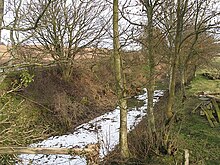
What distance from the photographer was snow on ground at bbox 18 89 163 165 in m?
8.32

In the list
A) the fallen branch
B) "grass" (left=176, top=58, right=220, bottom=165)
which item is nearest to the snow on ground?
"grass" (left=176, top=58, right=220, bottom=165)

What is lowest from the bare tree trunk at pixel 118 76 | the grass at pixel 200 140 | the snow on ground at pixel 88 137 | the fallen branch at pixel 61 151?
the snow on ground at pixel 88 137

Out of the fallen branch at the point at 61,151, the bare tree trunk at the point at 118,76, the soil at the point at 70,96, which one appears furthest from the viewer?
the soil at the point at 70,96

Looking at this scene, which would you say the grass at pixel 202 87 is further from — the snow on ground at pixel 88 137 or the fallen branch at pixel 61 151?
the fallen branch at pixel 61 151

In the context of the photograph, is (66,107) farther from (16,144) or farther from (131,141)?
(16,144)

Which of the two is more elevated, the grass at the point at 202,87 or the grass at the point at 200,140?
the grass at the point at 202,87

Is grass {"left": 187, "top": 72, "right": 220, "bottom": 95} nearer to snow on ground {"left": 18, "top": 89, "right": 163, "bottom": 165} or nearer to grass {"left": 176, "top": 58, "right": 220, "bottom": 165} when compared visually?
snow on ground {"left": 18, "top": 89, "right": 163, "bottom": 165}

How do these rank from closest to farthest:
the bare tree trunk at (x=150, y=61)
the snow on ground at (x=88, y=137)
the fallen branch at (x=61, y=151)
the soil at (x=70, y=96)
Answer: the fallen branch at (x=61, y=151) → the bare tree trunk at (x=150, y=61) → the snow on ground at (x=88, y=137) → the soil at (x=70, y=96)

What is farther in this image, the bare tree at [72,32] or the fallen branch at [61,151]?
the bare tree at [72,32]

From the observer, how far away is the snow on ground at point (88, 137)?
832cm

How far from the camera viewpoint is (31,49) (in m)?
15.1

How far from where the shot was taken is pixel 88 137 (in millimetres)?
11227

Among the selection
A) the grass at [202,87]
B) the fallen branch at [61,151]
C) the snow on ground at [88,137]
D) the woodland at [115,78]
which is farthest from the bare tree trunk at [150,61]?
the grass at [202,87]

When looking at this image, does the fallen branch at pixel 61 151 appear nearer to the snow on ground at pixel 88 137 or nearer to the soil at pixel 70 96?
the snow on ground at pixel 88 137
